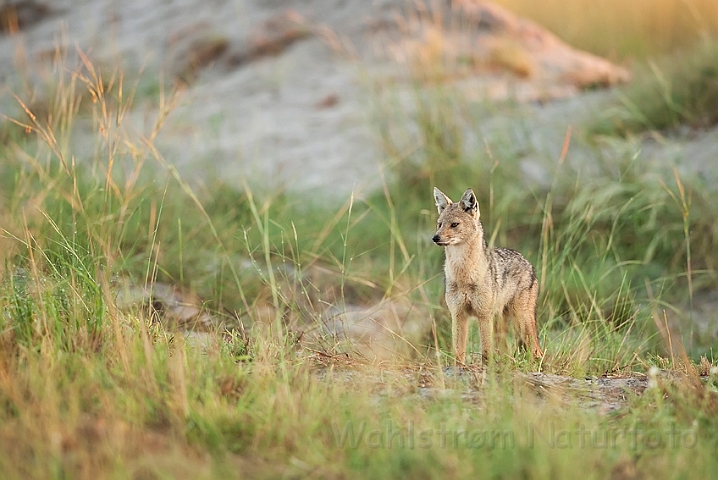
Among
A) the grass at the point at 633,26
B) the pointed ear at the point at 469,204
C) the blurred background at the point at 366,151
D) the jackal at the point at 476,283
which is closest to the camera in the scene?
the jackal at the point at 476,283

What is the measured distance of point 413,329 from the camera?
5324 millimetres

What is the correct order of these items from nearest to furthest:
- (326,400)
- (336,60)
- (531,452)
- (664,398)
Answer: (531,452) < (326,400) < (664,398) < (336,60)

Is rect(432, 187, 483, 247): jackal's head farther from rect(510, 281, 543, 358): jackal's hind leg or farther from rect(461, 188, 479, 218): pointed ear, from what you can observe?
rect(510, 281, 543, 358): jackal's hind leg

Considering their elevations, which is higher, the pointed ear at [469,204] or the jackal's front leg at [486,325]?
the pointed ear at [469,204]

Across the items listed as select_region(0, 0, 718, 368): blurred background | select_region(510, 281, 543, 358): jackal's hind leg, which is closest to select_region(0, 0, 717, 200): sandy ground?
select_region(0, 0, 718, 368): blurred background

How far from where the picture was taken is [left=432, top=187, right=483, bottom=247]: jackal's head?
443cm

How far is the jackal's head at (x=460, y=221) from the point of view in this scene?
4426mm

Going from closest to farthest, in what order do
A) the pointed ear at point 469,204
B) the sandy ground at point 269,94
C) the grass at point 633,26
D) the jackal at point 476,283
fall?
the jackal at point 476,283 → the pointed ear at point 469,204 → the sandy ground at point 269,94 → the grass at point 633,26

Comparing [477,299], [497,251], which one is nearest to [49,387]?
[477,299]

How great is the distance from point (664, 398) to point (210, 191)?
14.3ft

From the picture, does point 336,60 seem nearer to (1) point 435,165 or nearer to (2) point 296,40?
(2) point 296,40

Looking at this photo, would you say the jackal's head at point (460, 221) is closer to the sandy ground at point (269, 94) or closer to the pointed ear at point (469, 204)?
the pointed ear at point (469, 204)

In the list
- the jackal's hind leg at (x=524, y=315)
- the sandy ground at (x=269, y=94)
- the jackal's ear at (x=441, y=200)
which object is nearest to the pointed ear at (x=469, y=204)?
the jackal's ear at (x=441, y=200)

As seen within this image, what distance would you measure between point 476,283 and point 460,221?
0.34m
